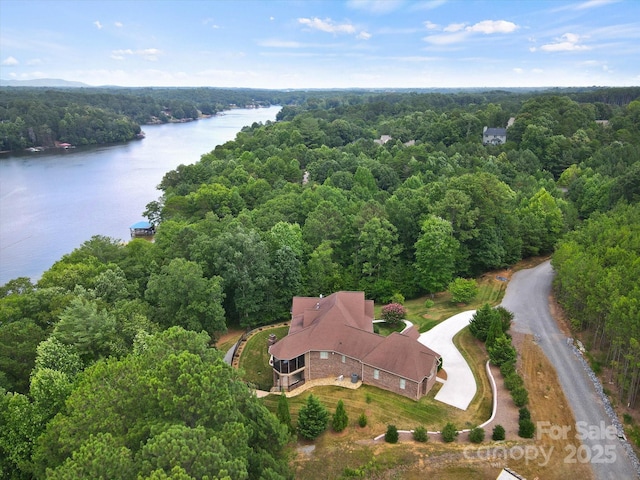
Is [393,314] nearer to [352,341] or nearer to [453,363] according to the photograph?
[453,363]

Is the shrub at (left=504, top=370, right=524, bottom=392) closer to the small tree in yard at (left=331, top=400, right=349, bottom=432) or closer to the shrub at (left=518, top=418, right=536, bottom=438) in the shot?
the shrub at (left=518, top=418, right=536, bottom=438)

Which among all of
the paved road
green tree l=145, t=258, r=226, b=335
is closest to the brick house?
green tree l=145, t=258, r=226, b=335

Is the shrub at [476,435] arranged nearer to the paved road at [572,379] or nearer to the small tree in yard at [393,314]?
the paved road at [572,379]

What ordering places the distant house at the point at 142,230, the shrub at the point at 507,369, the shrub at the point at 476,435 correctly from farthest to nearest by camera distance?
the distant house at the point at 142,230, the shrub at the point at 507,369, the shrub at the point at 476,435

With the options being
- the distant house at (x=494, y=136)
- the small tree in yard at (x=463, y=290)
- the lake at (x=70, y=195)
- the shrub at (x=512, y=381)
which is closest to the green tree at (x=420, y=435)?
the shrub at (x=512, y=381)

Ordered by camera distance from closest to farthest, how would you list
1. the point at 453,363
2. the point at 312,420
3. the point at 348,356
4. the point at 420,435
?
the point at 420,435 → the point at 312,420 → the point at 348,356 → the point at 453,363

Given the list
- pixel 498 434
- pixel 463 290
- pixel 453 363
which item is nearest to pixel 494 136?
pixel 463 290
